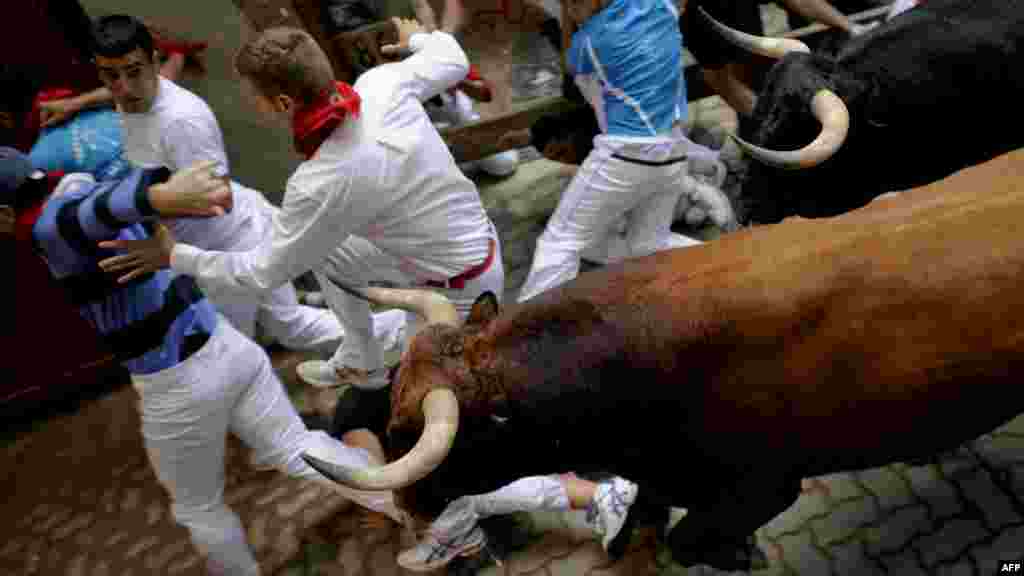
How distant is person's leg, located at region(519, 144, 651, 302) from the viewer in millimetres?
3934

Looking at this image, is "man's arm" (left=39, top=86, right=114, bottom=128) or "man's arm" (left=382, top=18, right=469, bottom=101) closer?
"man's arm" (left=382, top=18, right=469, bottom=101)

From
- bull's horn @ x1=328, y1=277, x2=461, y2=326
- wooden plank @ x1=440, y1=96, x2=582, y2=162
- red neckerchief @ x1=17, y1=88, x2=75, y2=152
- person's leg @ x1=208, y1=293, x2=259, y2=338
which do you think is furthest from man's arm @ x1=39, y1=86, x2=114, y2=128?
bull's horn @ x1=328, y1=277, x2=461, y2=326

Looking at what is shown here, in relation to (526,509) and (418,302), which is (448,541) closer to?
(526,509)

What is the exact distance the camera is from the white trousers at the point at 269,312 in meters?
3.91

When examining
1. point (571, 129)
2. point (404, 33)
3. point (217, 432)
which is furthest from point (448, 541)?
point (571, 129)

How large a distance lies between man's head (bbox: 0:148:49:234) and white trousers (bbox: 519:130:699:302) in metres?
2.27

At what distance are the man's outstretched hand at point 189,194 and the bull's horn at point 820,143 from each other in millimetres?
1984

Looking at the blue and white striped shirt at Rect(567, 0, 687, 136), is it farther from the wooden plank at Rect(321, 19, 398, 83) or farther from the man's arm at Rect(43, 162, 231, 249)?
the man's arm at Rect(43, 162, 231, 249)

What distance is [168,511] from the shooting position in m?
4.26

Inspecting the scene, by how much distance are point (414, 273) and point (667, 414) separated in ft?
5.19

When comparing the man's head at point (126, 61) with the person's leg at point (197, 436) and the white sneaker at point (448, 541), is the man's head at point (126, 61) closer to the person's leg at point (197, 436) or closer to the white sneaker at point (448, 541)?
the person's leg at point (197, 436)

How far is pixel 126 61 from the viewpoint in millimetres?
3328

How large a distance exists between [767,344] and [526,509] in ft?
5.77

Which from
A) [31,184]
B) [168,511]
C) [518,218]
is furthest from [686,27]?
[168,511]
